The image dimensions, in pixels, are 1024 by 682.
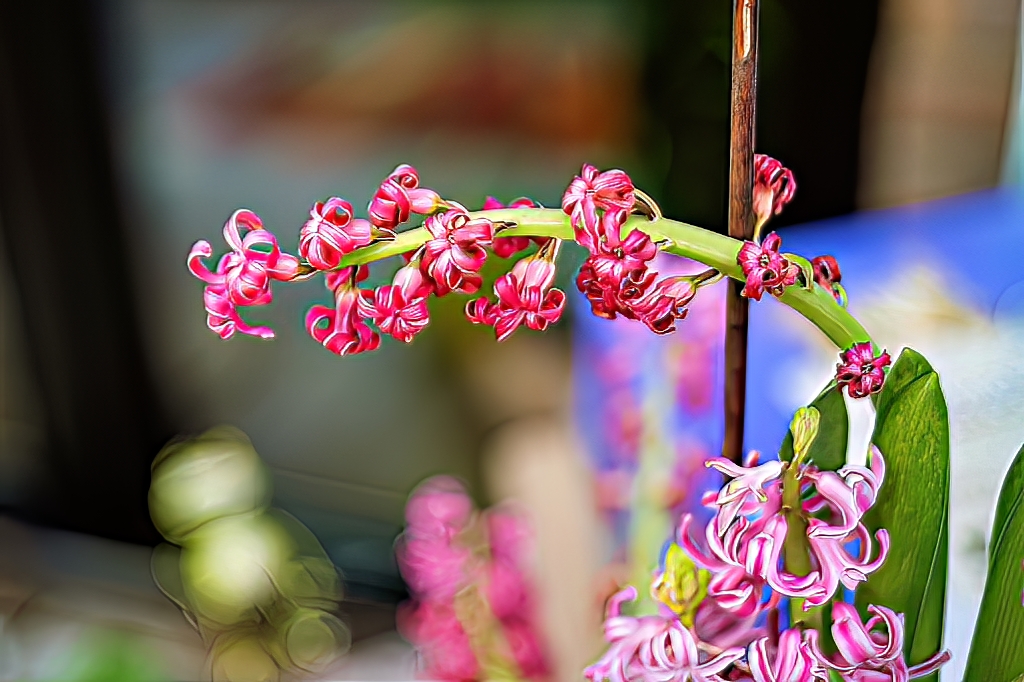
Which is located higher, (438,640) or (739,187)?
(739,187)

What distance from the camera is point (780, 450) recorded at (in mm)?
685

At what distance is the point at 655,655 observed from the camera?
671 mm

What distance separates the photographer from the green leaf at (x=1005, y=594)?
2.28 ft

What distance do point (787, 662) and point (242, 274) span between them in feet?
1.62

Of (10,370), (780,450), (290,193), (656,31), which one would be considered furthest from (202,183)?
(780,450)

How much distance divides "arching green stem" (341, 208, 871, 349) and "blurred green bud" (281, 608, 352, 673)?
360 millimetres

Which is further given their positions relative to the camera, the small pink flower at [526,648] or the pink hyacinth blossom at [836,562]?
the small pink flower at [526,648]

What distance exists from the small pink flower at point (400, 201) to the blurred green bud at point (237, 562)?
0.32 metres

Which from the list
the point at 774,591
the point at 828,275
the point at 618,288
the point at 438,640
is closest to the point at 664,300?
the point at 618,288

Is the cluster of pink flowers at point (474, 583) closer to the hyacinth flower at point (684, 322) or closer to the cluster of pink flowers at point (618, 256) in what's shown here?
the hyacinth flower at point (684, 322)

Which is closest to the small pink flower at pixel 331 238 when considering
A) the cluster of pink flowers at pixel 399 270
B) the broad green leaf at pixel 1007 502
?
the cluster of pink flowers at pixel 399 270

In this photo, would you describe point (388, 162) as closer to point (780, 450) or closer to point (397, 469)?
point (397, 469)

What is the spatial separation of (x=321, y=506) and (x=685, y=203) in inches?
15.9

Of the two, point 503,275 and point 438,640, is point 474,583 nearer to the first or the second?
point 438,640
